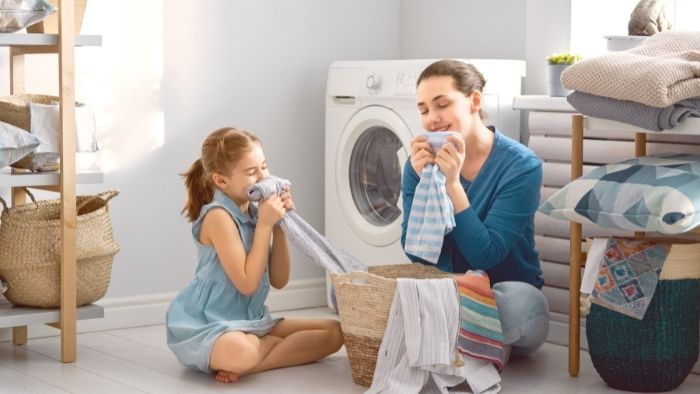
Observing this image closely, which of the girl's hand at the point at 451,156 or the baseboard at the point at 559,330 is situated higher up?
the girl's hand at the point at 451,156

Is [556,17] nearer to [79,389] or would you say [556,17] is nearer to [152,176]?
[152,176]

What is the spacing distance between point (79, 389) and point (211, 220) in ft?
1.75

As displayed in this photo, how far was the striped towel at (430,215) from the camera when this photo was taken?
272cm

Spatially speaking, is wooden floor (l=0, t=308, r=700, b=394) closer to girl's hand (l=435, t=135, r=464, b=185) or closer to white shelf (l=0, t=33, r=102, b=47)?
girl's hand (l=435, t=135, r=464, b=185)

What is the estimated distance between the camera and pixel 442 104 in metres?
2.84

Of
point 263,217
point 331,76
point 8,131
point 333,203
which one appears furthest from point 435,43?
point 8,131

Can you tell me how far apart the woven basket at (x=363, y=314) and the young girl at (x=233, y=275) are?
241 mm

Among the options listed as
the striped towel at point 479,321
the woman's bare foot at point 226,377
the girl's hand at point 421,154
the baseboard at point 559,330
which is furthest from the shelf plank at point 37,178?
the baseboard at point 559,330

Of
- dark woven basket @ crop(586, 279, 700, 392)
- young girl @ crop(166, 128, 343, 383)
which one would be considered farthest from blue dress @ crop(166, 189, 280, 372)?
dark woven basket @ crop(586, 279, 700, 392)

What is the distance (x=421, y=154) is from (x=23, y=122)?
1.07 m

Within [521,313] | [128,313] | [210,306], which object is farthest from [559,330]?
[128,313]

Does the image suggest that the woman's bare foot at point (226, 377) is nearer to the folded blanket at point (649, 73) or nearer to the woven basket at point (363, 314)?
the woven basket at point (363, 314)

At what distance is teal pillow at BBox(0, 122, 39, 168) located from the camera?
285 cm

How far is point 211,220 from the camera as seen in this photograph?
2891 millimetres
